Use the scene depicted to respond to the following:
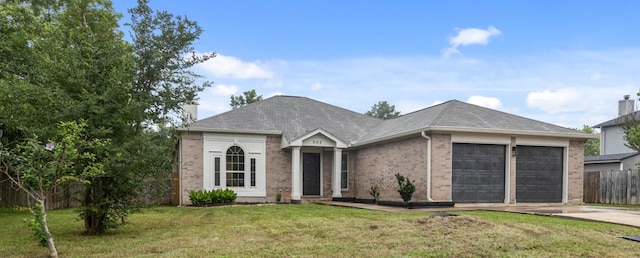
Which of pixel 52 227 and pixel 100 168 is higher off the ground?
pixel 100 168

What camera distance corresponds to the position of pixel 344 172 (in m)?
20.4

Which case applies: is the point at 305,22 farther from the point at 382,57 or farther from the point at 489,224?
the point at 489,224

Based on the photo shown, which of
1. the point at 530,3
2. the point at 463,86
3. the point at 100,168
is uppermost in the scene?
the point at 530,3

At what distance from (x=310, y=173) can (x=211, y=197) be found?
463cm

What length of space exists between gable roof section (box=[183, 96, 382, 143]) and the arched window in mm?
955

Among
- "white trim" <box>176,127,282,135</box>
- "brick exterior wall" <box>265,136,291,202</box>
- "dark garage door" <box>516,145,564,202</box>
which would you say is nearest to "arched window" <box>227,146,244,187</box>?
"white trim" <box>176,127,282,135</box>

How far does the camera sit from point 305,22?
19.1 metres

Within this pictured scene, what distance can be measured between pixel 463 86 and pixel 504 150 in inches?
347

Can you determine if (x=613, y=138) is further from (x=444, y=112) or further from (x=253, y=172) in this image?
(x=253, y=172)

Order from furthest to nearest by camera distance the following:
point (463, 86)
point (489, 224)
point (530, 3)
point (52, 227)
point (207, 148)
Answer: point (463, 86)
point (207, 148)
point (530, 3)
point (52, 227)
point (489, 224)

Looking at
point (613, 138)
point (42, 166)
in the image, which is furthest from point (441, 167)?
Result: point (613, 138)

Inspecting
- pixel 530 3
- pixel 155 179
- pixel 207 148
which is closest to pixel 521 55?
pixel 530 3

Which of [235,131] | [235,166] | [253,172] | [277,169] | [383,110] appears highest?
[383,110]

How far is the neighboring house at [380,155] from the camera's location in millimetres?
15148
